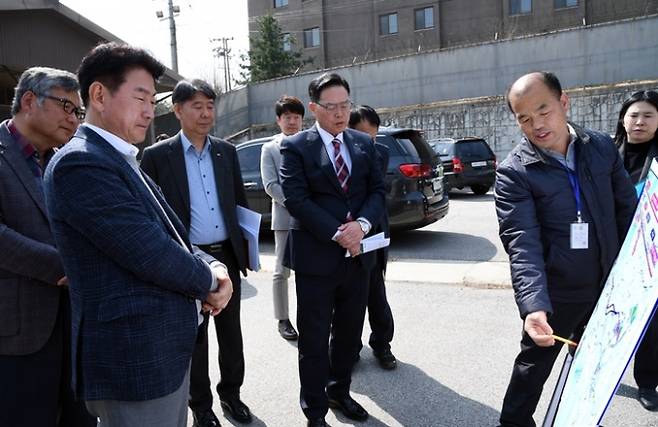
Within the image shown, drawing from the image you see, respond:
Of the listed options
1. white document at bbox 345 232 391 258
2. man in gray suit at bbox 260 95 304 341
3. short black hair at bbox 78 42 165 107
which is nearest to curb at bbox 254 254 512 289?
man in gray suit at bbox 260 95 304 341

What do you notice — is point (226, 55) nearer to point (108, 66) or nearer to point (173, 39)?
point (173, 39)

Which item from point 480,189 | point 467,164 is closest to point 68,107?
point 467,164

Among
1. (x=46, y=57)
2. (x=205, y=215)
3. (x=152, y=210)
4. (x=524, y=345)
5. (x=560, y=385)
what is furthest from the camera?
(x=46, y=57)

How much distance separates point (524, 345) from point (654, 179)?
5.09ft

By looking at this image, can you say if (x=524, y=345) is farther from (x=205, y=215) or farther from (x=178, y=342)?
(x=205, y=215)

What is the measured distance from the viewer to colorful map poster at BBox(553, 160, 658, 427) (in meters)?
1.00

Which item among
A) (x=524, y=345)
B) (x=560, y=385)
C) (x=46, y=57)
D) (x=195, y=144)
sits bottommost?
(x=524, y=345)

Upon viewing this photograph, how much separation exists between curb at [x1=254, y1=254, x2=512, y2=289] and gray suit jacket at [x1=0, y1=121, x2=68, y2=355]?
4.64 m

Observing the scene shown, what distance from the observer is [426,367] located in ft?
12.9

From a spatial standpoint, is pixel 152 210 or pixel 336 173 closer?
pixel 152 210

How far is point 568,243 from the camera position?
2.45 m

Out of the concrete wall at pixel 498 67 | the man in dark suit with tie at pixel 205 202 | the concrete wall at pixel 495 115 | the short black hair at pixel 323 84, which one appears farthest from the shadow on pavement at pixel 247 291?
the concrete wall at pixel 498 67

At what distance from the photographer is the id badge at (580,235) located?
242 cm

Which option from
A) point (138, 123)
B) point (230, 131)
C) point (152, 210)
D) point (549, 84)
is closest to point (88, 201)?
point (152, 210)
